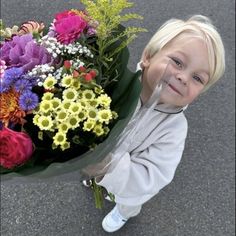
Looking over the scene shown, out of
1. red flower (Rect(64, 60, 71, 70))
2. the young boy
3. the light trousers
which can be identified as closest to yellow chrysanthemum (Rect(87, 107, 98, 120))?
red flower (Rect(64, 60, 71, 70))

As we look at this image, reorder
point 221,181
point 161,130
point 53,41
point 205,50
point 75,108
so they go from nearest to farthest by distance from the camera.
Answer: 1. point 75,108
2. point 53,41
3. point 205,50
4. point 161,130
5. point 221,181

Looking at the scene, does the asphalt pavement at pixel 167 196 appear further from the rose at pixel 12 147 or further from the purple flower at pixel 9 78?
the rose at pixel 12 147

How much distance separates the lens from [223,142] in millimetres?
2369

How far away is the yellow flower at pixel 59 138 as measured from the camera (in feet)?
2.59

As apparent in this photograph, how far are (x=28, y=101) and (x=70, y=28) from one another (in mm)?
227

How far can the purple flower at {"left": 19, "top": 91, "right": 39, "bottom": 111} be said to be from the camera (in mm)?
780

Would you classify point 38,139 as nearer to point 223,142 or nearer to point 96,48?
point 96,48

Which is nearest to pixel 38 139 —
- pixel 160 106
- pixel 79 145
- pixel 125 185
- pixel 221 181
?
pixel 79 145

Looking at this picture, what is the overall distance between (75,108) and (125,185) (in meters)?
0.53

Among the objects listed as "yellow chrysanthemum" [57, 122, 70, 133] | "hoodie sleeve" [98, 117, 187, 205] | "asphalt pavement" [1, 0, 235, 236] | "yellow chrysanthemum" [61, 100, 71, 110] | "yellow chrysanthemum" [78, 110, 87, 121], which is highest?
"yellow chrysanthemum" [61, 100, 71, 110]

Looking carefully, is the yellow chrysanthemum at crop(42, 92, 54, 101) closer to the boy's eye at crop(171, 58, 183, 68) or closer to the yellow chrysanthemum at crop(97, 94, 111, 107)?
the yellow chrysanthemum at crop(97, 94, 111, 107)

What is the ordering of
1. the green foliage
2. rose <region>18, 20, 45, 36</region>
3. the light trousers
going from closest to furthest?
the green foliage → rose <region>18, 20, 45, 36</region> → the light trousers

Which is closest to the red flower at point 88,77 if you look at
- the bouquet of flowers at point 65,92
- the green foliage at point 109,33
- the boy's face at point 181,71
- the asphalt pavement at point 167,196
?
the bouquet of flowers at point 65,92

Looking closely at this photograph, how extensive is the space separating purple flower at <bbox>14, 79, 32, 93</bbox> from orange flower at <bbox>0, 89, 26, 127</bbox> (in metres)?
0.01
